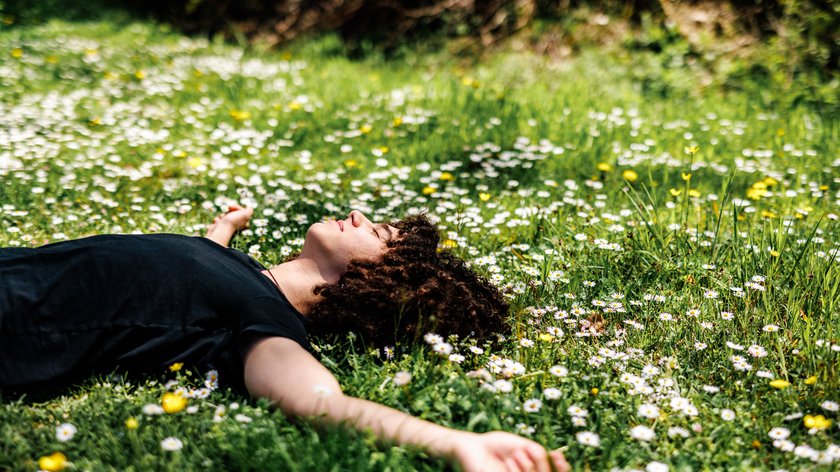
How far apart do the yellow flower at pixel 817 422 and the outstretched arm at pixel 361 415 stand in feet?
2.44

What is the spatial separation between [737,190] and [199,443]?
3.37 metres

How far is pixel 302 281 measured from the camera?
2.54m

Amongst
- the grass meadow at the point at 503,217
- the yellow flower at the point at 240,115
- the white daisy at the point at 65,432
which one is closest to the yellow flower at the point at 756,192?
the grass meadow at the point at 503,217

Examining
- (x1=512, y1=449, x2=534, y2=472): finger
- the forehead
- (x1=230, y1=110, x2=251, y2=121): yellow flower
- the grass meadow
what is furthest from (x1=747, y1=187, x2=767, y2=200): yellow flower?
(x1=230, y1=110, x2=251, y2=121): yellow flower

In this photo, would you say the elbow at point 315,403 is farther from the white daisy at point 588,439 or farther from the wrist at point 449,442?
the white daisy at point 588,439

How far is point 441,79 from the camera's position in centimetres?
642

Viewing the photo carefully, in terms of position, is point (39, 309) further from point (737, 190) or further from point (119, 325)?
point (737, 190)

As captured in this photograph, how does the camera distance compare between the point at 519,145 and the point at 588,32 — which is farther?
the point at 588,32

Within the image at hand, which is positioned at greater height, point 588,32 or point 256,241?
point 588,32

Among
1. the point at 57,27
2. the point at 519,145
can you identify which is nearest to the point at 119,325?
the point at 519,145

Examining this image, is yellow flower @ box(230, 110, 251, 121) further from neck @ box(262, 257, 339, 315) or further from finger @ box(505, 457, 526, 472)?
finger @ box(505, 457, 526, 472)

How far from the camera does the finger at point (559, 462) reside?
178 cm

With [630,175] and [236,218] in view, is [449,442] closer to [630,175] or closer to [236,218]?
[236,218]

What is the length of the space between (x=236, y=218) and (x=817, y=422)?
2532 mm
